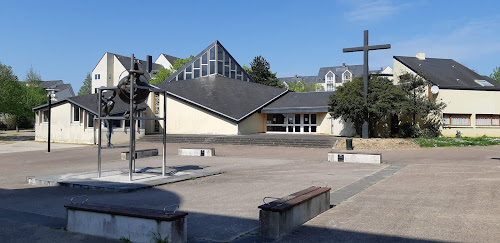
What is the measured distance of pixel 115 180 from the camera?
1030cm

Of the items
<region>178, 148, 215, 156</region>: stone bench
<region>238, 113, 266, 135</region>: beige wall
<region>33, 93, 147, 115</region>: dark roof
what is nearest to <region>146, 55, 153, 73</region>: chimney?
<region>33, 93, 147, 115</region>: dark roof

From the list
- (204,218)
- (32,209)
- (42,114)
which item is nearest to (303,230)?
(204,218)

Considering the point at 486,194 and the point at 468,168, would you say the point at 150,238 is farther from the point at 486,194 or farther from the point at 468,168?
the point at 468,168

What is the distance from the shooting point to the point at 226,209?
7082 millimetres

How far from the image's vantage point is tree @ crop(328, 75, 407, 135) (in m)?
25.2

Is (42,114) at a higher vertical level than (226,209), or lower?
higher

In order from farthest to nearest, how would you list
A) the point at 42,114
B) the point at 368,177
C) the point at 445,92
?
the point at 42,114
the point at 445,92
the point at 368,177

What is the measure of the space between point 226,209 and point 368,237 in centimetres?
279

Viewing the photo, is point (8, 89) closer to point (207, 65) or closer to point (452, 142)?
point (207, 65)

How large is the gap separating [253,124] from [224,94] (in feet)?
13.9

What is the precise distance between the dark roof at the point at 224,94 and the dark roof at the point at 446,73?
12.9 m

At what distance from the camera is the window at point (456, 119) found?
29.7 meters

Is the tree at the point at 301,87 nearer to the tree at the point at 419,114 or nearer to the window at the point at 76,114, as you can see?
the tree at the point at 419,114

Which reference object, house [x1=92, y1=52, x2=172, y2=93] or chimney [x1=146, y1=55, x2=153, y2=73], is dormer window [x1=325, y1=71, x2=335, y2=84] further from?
house [x1=92, y1=52, x2=172, y2=93]
